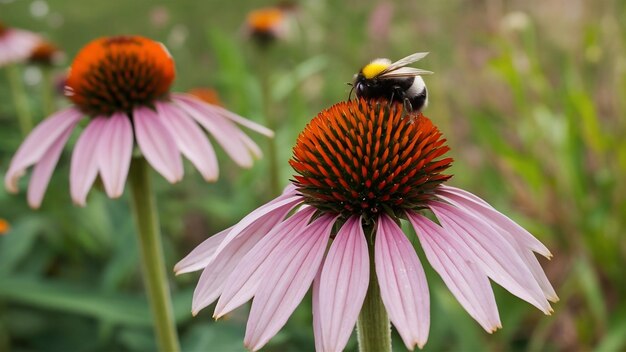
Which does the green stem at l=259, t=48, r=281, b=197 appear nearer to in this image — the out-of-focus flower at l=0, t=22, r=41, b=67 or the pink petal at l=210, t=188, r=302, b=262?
the out-of-focus flower at l=0, t=22, r=41, b=67

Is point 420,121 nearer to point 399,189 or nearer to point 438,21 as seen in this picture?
point 399,189

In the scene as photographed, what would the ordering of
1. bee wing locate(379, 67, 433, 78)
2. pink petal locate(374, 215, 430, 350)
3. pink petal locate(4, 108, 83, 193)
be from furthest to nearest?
pink petal locate(4, 108, 83, 193), bee wing locate(379, 67, 433, 78), pink petal locate(374, 215, 430, 350)

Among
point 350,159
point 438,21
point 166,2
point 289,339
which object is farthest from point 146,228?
point 166,2

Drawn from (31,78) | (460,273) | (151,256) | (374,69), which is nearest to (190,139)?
(151,256)

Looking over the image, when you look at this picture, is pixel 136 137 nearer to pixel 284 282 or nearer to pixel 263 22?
pixel 284 282

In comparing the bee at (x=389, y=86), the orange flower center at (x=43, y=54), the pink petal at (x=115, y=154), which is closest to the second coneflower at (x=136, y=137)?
the pink petal at (x=115, y=154)

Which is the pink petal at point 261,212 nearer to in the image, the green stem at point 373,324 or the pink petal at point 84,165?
the green stem at point 373,324

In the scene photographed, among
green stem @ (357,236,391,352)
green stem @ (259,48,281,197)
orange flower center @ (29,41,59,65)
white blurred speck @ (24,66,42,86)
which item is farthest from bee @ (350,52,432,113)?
white blurred speck @ (24,66,42,86)
